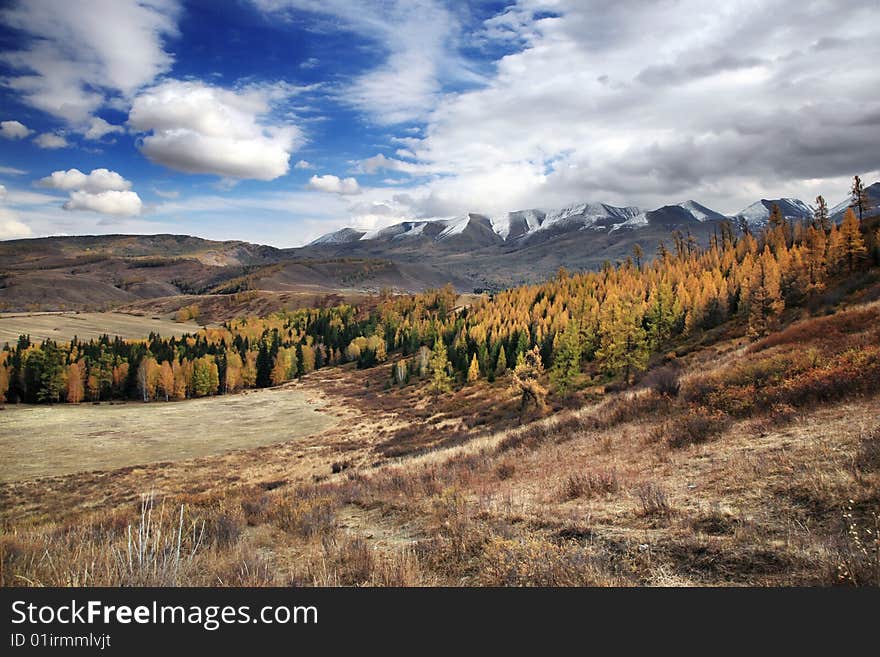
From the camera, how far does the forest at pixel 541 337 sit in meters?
64.9

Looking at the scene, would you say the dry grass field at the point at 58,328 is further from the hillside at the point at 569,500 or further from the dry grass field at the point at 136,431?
the hillside at the point at 569,500

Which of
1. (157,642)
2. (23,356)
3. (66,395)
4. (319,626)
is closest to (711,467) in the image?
(319,626)

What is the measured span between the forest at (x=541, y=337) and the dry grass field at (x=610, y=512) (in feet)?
87.8

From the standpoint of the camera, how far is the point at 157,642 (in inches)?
164

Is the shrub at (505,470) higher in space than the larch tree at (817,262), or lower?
lower

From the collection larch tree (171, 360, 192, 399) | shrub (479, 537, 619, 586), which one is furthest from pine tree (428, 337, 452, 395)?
shrub (479, 537, 619, 586)

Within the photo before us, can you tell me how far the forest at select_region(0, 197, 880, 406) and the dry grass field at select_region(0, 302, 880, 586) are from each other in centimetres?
2677

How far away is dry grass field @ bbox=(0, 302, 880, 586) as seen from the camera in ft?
A: 20.4

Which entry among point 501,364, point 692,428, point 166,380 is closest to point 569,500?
point 692,428

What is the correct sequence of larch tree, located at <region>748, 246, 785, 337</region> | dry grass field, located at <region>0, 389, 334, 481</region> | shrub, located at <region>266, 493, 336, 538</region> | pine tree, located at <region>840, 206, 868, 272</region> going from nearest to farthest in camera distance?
shrub, located at <region>266, 493, 336, 538</region> → dry grass field, located at <region>0, 389, 334, 481</region> → larch tree, located at <region>748, 246, 785, 337</region> → pine tree, located at <region>840, 206, 868, 272</region>

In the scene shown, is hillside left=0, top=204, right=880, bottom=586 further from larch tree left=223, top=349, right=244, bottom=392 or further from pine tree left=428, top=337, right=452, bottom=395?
larch tree left=223, top=349, right=244, bottom=392

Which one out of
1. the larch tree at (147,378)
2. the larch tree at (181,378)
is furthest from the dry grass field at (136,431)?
the larch tree at (181,378)

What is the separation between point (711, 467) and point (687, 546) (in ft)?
17.3

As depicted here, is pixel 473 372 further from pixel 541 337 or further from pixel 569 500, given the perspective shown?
pixel 569 500
